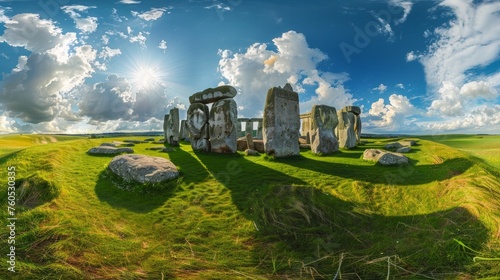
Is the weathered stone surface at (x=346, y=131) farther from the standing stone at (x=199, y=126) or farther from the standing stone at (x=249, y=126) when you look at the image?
the standing stone at (x=249, y=126)

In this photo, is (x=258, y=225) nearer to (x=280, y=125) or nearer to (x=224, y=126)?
(x=280, y=125)

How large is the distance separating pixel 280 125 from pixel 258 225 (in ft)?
23.8

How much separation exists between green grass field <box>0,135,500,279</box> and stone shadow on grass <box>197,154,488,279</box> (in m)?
0.02

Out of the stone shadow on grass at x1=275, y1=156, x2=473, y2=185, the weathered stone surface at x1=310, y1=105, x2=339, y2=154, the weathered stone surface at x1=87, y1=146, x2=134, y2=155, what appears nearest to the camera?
the stone shadow on grass at x1=275, y1=156, x2=473, y2=185

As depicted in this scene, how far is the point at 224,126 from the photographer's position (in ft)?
48.0

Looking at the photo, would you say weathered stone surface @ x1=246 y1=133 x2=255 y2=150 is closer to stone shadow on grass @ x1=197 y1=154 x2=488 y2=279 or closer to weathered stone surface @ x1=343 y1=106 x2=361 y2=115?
stone shadow on grass @ x1=197 y1=154 x2=488 y2=279

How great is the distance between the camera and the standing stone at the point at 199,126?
15602 millimetres

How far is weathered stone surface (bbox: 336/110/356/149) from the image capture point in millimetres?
19328

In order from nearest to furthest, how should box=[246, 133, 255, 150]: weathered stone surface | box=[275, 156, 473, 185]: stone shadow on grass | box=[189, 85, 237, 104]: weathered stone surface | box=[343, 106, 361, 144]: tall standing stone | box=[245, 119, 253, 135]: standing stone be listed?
box=[275, 156, 473, 185]: stone shadow on grass
box=[189, 85, 237, 104]: weathered stone surface
box=[246, 133, 255, 150]: weathered stone surface
box=[343, 106, 361, 144]: tall standing stone
box=[245, 119, 253, 135]: standing stone

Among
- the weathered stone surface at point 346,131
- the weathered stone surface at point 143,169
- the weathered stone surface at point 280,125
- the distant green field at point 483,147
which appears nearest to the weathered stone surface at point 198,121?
the weathered stone surface at point 280,125

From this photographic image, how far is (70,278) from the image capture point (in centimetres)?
382

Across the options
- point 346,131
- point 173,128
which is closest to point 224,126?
point 173,128

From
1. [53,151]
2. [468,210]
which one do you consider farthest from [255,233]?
[53,151]

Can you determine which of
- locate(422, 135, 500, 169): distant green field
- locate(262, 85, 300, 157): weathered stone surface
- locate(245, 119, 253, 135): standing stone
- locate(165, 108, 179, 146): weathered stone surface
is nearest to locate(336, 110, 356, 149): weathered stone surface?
locate(422, 135, 500, 169): distant green field
